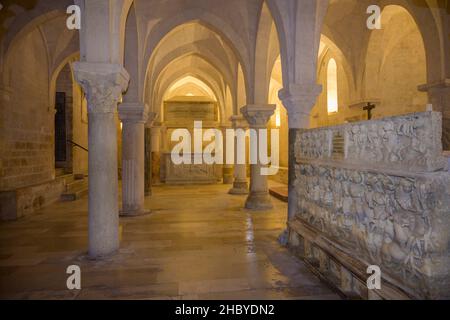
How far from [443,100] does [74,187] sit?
11.1 metres

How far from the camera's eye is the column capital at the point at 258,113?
8.38 meters

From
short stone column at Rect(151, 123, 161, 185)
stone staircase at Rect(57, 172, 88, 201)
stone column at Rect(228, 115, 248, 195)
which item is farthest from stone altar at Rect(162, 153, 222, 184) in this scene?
stone staircase at Rect(57, 172, 88, 201)

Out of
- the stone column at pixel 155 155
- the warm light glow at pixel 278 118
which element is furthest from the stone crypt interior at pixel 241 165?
the warm light glow at pixel 278 118

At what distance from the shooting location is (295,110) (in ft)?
18.5

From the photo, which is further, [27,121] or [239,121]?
[239,121]

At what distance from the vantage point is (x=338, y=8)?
9281 millimetres

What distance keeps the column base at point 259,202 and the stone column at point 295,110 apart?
2.87 m

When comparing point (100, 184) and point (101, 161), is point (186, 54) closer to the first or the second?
point (101, 161)

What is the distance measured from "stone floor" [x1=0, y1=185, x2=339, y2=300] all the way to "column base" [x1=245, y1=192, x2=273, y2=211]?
0.92 meters

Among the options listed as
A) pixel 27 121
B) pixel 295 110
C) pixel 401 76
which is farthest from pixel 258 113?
pixel 27 121

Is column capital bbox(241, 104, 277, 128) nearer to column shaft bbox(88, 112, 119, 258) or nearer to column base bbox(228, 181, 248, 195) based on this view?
Result: column base bbox(228, 181, 248, 195)

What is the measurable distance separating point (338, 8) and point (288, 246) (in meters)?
7.59

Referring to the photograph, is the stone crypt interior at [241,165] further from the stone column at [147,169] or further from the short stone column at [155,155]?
the short stone column at [155,155]

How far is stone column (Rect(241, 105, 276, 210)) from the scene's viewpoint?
27.5 feet
